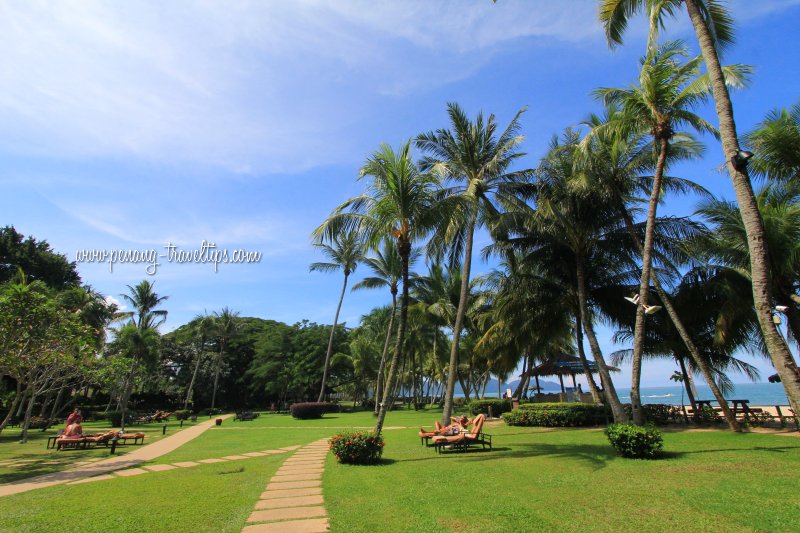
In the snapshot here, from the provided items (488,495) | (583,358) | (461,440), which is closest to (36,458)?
(461,440)

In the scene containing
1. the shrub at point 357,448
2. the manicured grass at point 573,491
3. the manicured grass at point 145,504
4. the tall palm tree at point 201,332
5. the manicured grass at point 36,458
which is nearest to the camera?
the manicured grass at point 573,491

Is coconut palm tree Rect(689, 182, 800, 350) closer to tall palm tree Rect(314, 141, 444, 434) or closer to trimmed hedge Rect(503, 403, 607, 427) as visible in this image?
trimmed hedge Rect(503, 403, 607, 427)

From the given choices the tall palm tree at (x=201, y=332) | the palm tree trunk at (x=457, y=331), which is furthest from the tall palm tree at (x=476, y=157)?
the tall palm tree at (x=201, y=332)

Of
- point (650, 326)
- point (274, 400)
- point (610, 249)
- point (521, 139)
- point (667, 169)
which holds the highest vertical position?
point (521, 139)

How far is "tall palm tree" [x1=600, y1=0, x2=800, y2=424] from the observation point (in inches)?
232

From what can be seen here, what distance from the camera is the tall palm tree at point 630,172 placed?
44.7 ft

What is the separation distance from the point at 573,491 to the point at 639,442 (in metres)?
3.58

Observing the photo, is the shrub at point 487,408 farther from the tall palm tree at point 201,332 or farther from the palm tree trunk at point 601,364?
the tall palm tree at point 201,332

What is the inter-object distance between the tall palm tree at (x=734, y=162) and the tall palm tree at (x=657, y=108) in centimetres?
169

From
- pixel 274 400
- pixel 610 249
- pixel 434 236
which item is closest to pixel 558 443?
pixel 434 236

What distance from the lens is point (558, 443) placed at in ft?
39.7

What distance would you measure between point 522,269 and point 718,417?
944cm

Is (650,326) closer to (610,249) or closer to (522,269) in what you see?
(610,249)

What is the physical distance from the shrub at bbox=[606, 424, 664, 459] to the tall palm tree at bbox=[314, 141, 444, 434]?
5.46m
